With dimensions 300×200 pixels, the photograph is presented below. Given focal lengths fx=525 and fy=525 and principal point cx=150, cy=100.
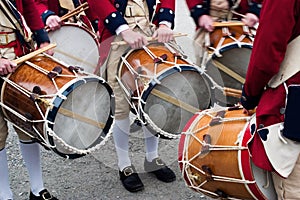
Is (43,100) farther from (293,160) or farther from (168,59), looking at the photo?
(293,160)

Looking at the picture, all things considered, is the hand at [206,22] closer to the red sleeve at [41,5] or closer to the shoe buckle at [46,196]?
the red sleeve at [41,5]

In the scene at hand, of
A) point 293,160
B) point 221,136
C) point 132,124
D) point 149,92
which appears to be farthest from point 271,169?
point 132,124

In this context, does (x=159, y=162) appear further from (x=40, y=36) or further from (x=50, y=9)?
(x=50, y=9)

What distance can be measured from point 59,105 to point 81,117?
0.78ft

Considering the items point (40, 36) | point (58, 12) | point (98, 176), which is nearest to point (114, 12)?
point (40, 36)

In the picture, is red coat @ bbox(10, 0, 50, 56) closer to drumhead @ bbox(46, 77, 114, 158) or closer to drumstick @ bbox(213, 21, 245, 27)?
drumhead @ bbox(46, 77, 114, 158)

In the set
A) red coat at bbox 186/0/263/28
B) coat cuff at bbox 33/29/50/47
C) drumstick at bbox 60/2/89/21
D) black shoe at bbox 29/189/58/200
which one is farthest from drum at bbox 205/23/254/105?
black shoe at bbox 29/189/58/200

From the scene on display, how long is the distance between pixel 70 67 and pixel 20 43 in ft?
1.20

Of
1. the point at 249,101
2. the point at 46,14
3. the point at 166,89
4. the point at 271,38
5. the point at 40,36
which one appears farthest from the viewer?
the point at 46,14

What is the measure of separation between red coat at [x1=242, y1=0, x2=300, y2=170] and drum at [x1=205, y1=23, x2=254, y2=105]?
37.0 inches

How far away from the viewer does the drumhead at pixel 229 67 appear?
2949 mm

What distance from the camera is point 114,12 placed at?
3049 mm

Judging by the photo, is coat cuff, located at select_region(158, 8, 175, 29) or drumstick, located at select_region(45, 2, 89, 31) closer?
coat cuff, located at select_region(158, 8, 175, 29)

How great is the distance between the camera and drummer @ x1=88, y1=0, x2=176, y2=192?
3043 mm
